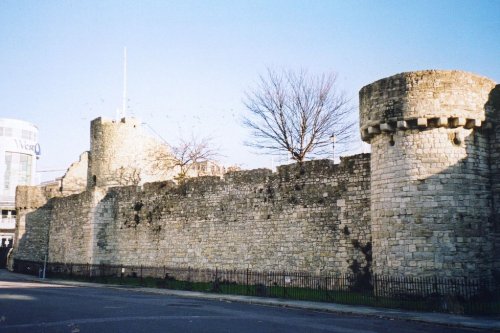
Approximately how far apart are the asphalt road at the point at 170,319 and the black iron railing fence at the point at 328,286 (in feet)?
7.90

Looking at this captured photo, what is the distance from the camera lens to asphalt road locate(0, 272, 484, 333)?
11.9 meters

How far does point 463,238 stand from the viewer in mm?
16469

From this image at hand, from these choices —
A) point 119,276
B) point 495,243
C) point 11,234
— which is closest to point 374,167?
point 495,243

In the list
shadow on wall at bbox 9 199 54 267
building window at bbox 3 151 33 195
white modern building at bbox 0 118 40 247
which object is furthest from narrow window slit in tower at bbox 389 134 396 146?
building window at bbox 3 151 33 195

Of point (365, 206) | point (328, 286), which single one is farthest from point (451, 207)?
point (328, 286)

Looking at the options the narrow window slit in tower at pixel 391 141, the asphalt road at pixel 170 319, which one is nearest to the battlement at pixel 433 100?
the narrow window slit in tower at pixel 391 141

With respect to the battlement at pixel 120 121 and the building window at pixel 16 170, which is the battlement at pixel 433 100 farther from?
the building window at pixel 16 170

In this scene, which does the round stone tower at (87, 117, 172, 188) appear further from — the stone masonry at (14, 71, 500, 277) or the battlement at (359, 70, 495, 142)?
the battlement at (359, 70, 495, 142)

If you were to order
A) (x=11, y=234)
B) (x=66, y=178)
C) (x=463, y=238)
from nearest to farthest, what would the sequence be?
(x=463, y=238)
(x=66, y=178)
(x=11, y=234)

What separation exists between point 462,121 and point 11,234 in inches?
2268

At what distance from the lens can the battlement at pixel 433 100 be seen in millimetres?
17125

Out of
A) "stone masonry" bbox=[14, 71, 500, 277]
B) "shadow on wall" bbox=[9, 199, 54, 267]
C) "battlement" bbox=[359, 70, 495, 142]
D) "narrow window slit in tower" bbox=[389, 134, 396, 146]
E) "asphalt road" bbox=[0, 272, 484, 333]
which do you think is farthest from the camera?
"shadow on wall" bbox=[9, 199, 54, 267]

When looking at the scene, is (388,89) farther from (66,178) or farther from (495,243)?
(66,178)

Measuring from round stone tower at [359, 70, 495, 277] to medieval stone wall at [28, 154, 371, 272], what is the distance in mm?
2771
